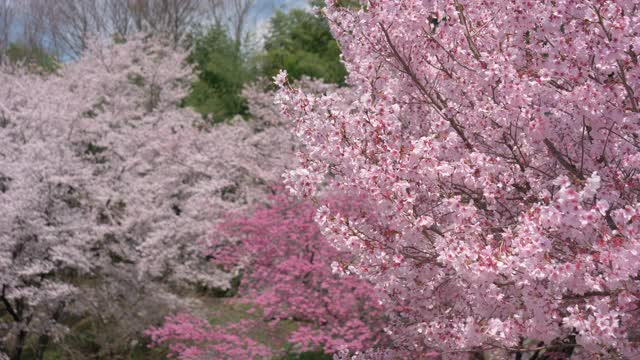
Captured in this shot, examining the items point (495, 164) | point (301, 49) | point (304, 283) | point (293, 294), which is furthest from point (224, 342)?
point (301, 49)

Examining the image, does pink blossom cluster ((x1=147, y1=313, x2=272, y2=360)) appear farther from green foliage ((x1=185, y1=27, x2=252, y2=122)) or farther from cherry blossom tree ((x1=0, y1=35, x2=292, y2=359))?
green foliage ((x1=185, y1=27, x2=252, y2=122))

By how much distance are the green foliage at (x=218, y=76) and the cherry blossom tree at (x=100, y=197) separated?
7.89 metres

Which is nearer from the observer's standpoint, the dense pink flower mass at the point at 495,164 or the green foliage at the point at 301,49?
the dense pink flower mass at the point at 495,164

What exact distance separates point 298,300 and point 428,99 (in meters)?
4.61

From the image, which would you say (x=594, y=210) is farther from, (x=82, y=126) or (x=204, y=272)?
(x=82, y=126)

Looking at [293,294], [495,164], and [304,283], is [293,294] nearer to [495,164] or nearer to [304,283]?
[304,283]

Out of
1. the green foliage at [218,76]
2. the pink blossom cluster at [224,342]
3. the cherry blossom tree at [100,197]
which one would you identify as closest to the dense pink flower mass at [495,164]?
the pink blossom cluster at [224,342]

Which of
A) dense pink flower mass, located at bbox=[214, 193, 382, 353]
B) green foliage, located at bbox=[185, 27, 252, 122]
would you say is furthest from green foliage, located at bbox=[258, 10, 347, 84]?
dense pink flower mass, located at bbox=[214, 193, 382, 353]

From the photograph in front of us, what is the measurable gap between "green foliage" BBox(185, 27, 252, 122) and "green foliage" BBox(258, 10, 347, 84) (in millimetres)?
1258

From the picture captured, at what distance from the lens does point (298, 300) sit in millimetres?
8266

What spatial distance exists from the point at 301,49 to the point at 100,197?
654 inches

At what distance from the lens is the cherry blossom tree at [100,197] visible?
950cm

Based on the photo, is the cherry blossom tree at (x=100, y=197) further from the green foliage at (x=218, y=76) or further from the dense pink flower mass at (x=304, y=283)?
the green foliage at (x=218, y=76)

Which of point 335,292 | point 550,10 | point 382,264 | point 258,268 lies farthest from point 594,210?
point 258,268
